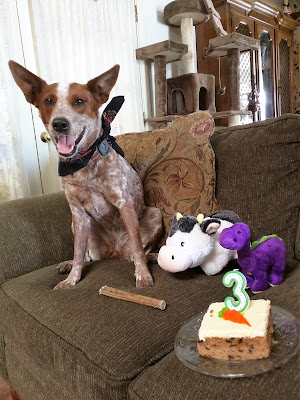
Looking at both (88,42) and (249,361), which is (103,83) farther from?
(88,42)

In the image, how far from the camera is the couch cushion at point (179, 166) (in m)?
1.56

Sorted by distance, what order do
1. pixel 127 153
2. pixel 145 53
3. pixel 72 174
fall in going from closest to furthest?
pixel 72 174
pixel 127 153
pixel 145 53

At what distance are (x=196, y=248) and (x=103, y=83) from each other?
0.76 m

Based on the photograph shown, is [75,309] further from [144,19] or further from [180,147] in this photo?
[144,19]

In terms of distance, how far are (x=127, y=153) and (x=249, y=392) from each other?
1.36 metres

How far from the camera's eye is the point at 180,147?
1.65 m

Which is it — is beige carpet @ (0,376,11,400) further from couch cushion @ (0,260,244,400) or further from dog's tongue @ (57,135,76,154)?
dog's tongue @ (57,135,76,154)

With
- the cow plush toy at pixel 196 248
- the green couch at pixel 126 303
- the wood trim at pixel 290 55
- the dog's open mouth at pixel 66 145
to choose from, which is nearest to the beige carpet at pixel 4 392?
the green couch at pixel 126 303

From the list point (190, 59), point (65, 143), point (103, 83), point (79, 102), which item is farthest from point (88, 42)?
point (65, 143)

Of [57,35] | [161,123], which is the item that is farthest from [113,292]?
[161,123]

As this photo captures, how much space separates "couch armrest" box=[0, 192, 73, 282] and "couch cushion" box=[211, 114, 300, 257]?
769mm

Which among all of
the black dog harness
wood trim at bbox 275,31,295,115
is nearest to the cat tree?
wood trim at bbox 275,31,295,115

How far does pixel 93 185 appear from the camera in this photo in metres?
1.53

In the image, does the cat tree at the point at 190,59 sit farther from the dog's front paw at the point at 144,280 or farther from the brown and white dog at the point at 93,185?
the dog's front paw at the point at 144,280
